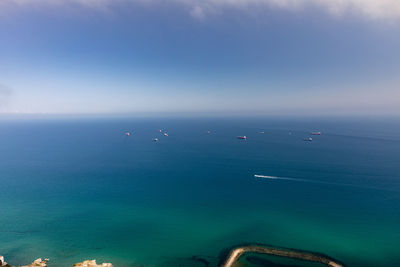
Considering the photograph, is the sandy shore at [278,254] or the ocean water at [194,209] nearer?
the sandy shore at [278,254]

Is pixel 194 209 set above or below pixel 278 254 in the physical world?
below

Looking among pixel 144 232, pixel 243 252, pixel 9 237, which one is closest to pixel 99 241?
pixel 144 232

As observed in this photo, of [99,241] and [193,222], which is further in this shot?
[193,222]

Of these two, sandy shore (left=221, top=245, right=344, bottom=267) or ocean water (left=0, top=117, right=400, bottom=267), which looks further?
ocean water (left=0, top=117, right=400, bottom=267)

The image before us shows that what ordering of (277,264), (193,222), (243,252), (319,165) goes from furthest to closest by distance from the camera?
(319,165) < (193,222) < (243,252) < (277,264)

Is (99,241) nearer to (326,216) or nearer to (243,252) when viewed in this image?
(243,252)

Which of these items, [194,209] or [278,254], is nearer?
[278,254]

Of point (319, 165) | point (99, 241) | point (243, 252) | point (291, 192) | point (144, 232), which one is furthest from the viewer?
point (319, 165)
